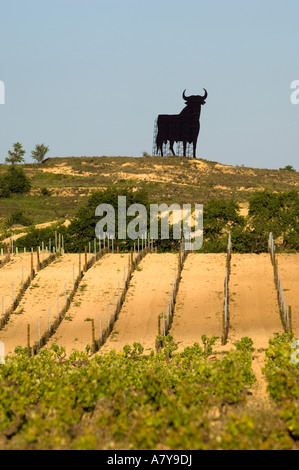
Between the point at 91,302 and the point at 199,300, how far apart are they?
17.8ft

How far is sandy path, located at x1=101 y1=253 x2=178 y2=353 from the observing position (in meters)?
35.5

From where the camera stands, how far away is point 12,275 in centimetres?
4694

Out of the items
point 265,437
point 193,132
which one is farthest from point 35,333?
point 193,132

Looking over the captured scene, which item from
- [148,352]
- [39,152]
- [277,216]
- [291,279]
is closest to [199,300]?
[291,279]

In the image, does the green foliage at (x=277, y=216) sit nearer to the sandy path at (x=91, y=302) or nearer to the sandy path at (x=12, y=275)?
the sandy path at (x=91, y=302)

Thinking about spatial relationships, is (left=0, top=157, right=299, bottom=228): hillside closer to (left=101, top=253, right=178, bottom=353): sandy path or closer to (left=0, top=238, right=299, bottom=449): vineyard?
(left=101, top=253, right=178, bottom=353): sandy path

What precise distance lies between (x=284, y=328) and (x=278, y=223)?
22.8m

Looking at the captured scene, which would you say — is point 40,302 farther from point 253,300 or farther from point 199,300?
point 253,300

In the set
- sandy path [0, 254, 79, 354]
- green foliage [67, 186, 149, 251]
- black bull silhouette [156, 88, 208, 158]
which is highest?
black bull silhouette [156, 88, 208, 158]

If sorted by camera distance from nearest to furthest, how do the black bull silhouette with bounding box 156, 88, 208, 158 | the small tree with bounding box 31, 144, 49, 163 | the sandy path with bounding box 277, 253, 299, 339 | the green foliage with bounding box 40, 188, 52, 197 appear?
the sandy path with bounding box 277, 253, 299, 339
the green foliage with bounding box 40, 188, 52, 197
the black bull silhouette with bounding box 156, 88, 208, 158
the small tree with bounding box 31, 144, 49, 163

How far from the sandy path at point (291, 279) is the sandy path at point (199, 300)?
330 cm

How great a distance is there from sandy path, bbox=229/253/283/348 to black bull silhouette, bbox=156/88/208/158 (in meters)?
50.7

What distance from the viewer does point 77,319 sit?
38.3 metres

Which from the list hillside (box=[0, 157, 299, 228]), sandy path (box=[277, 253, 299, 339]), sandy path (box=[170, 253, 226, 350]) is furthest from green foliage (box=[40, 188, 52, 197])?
sandy path (box=[277, 253, 299, 339])
